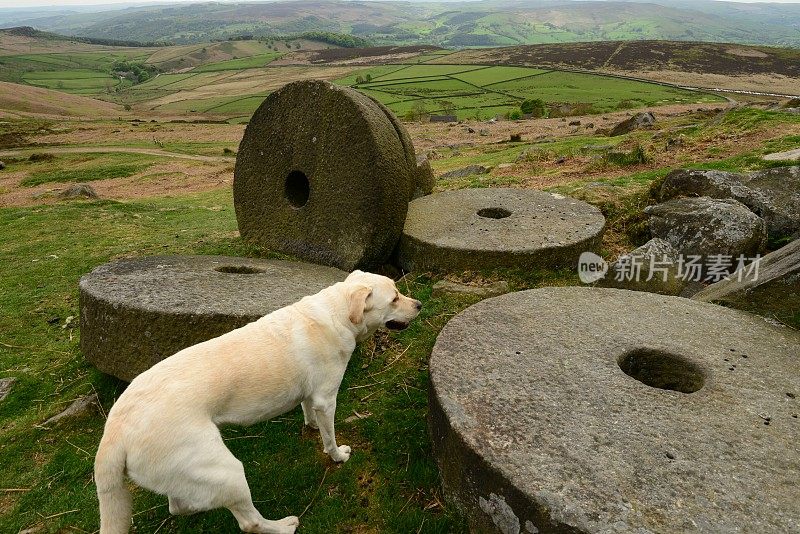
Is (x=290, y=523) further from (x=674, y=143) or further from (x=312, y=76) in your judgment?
(x=312, y=76)

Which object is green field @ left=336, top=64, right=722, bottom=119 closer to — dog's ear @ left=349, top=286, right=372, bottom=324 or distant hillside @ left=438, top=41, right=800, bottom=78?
distant hillside @ left=438, top=41, right=800, bottom=78

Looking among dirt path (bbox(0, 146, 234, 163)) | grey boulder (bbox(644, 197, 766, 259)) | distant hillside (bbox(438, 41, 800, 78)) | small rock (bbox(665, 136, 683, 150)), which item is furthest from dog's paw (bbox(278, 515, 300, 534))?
distant hillside (bbox(438, 41, 800, 78))

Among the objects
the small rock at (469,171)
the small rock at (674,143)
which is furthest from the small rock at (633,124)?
the small rock at (469,171)

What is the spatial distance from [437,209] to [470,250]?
195 centimetres

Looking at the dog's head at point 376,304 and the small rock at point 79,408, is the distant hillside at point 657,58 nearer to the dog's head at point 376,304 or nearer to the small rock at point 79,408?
the dog's head at point 376,304

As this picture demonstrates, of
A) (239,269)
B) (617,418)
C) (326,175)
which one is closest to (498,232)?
(326,175)

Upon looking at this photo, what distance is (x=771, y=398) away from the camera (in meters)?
4.16

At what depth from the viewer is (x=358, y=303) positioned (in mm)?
4246

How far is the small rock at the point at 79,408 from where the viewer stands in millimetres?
5789

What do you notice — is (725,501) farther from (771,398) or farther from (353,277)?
(353,277)

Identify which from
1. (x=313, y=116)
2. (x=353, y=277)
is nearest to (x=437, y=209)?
(x=313, y=116)

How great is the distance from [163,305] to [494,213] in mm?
5620

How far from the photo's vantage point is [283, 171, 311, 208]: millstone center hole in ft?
27.1

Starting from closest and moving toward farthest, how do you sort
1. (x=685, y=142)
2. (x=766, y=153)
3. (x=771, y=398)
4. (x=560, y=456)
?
(x=560, y=456), (x=771, y=398), (x=766, y=153), (x=685, y=142)
